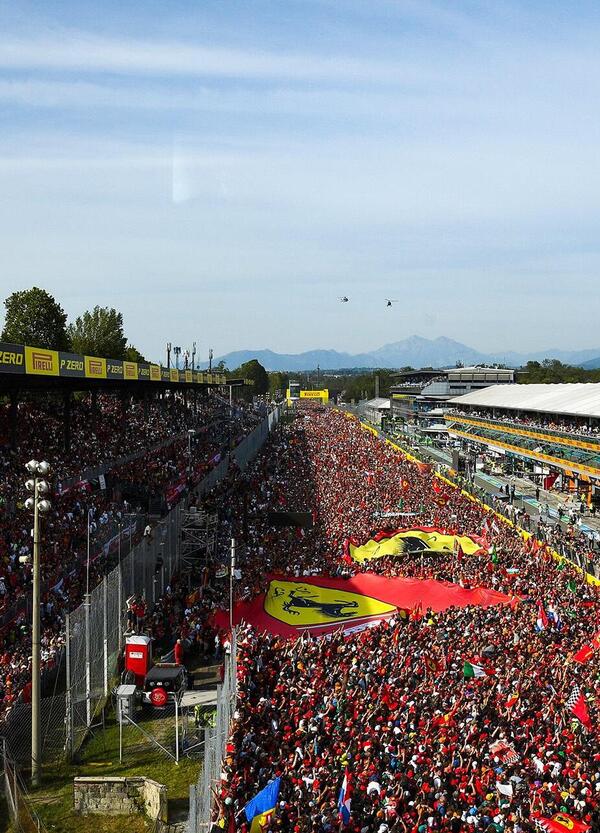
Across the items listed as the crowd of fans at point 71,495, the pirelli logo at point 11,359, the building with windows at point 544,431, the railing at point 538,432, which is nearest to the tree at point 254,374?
the building with windows at point 544,431

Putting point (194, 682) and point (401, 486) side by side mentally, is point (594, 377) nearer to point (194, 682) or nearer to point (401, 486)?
point (401, 486)

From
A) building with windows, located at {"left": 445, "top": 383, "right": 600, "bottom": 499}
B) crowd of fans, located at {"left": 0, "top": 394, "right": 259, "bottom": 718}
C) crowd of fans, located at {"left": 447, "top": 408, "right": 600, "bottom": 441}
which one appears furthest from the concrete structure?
crowd of fans, located at {"left": 0, "top": 394, "right": 259, "bottom": 718}

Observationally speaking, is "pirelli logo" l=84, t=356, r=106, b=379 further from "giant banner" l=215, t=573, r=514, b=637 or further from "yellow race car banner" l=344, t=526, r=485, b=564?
"yellow race car banner" l=344, t=526, r=485, b=564

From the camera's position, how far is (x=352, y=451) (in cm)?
5456

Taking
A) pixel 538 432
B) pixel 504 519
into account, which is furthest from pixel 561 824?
pixel 538 432

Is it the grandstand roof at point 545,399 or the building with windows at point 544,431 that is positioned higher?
the grandstand roof at point 545,399

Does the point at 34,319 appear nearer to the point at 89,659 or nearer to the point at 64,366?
the point at 64,366

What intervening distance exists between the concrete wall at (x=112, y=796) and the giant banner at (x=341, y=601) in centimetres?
728

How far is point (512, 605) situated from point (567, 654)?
3.50 m

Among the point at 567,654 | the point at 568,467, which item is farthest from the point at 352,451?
the point at 567,654

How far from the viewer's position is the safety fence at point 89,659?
13898mm

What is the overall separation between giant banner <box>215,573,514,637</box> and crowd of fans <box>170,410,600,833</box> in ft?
2.35

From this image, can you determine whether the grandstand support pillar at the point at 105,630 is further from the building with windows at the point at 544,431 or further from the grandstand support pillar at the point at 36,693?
the building with windows at the point at 544,431

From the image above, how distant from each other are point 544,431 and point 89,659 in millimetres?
43594
